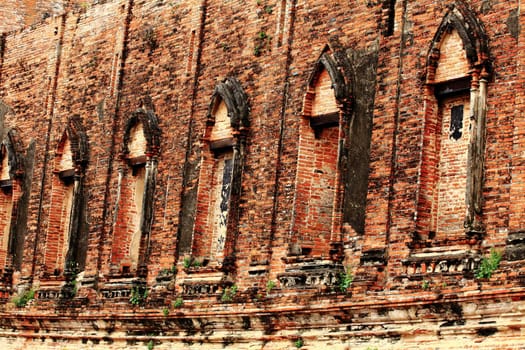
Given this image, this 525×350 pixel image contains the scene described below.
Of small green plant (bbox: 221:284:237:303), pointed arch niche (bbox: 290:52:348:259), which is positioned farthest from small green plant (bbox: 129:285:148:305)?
pointed arch niche (bbox: 290:52:348:259)

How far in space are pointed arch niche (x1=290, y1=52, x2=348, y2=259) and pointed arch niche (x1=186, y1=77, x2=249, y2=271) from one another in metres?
1.53

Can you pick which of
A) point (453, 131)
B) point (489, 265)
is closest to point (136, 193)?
point (453, 131)

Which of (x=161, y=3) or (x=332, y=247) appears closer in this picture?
(x=332, y=247)

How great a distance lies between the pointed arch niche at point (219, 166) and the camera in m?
20.3

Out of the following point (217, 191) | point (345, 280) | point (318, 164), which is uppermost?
point (318, 164)

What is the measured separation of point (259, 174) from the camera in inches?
780

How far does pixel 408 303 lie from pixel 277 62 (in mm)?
5201

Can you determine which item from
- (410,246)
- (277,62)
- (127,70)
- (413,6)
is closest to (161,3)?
(127,70)

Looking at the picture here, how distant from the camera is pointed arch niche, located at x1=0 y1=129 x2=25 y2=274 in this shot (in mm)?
25969

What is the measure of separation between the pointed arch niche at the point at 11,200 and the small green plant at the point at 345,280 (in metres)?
9.84

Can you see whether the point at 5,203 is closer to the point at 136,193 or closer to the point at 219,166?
the point at 136,193

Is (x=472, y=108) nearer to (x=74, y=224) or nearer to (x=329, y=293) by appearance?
(x=329, y=293)

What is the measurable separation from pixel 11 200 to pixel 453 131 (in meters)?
12.4

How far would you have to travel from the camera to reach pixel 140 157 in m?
22.8
